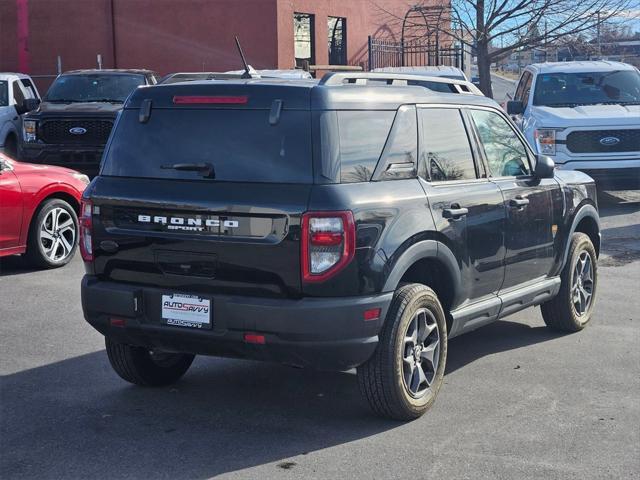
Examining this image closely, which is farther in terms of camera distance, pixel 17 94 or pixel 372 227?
pixel 17 94

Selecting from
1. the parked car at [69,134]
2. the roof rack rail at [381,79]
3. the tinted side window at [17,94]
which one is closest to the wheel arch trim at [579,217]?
the roof rack rail at [381,79]

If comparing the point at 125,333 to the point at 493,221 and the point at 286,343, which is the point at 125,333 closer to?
the point at 286,343

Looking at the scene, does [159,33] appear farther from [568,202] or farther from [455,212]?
[455,212]

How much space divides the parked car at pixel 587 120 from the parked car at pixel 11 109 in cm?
811

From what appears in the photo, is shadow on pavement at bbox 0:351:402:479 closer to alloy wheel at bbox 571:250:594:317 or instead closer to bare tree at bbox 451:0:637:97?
alloy wheel at bbox 571:250:594:317

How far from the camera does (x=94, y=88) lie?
1598 centimetres

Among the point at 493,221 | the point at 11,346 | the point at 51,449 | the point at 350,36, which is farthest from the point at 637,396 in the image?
the point at 350,36

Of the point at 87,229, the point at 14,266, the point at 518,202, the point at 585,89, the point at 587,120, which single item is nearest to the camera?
the point at 87,229

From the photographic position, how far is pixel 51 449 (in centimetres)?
511

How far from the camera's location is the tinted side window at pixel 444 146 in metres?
5.97

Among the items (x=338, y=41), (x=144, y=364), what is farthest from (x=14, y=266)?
(x=338, y=41)

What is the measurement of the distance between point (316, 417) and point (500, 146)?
2.45 metres

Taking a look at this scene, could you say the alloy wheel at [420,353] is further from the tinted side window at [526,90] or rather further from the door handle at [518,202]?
the tinted side window at [526,90]

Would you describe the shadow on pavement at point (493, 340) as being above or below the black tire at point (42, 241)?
below
